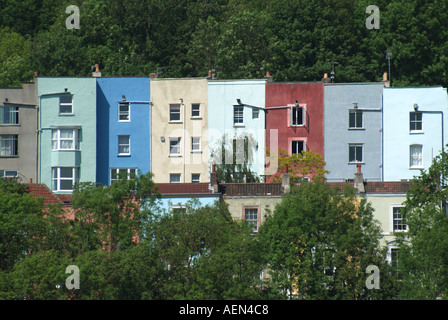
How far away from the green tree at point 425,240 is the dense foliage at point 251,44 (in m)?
26.4

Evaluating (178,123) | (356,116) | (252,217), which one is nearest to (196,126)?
(178,123)

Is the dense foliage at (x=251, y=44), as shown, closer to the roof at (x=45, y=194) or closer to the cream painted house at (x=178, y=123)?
the cream painted house at (x=178, y=123)

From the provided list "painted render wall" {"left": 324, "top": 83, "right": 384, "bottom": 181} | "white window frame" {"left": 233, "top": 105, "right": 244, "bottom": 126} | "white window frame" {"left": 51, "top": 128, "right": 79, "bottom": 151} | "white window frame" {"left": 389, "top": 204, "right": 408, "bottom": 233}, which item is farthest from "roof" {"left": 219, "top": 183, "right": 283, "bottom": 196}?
"white window frame" {"left": 51, "top": 128, "right": 79, "bottom": 151}

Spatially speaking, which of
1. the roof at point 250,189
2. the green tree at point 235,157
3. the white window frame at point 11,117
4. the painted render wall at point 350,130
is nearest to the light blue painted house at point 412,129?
the painted render wall at point 350,130

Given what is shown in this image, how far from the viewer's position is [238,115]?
260 feet

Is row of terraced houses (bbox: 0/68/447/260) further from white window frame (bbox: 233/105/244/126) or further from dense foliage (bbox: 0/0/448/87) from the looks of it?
dense foliage (bbox: 0/0/448/87)

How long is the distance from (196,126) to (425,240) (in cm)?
2574

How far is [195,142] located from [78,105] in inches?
324

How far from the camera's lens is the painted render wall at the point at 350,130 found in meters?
78.1

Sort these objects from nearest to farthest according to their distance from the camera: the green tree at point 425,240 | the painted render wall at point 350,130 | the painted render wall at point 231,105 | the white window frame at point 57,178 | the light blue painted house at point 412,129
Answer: the green tree at point 425,240, the light blue painted house at point 412,129, the white window frame at point 57,178, the painted render wall at point 350,130, the painted render wall at point 231,105

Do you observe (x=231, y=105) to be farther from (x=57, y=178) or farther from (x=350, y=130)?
(x=57, y=178)

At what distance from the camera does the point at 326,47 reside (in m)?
90.6

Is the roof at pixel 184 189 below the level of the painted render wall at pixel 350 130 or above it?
below
